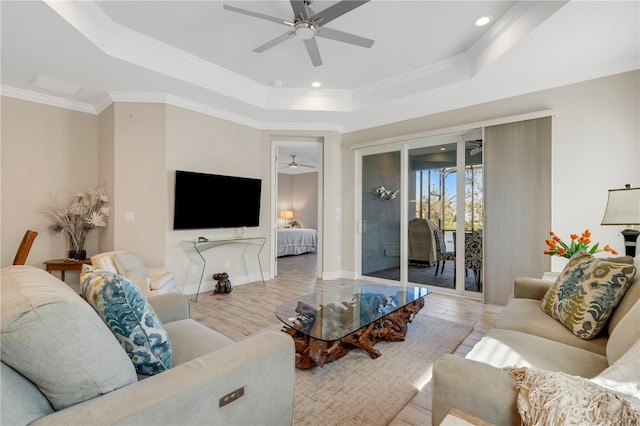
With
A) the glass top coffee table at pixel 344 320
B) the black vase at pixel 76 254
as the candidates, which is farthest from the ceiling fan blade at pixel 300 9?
the black vase at pixel 76 254

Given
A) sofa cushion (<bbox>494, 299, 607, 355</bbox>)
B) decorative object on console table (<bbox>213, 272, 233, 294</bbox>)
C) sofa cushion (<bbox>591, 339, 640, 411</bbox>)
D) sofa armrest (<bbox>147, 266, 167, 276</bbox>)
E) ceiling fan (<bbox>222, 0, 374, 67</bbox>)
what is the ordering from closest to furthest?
sofa cushion (<bbox>591, 339, 640, 411</bbox>)
sofa cushion (<bbox>494, 299, 607, 355</bbox>)
ceiling fan (<bbox>222, 0, 374, 67</bbox>)
sofa armrest (<bbox>147, 266, 167, 276</bbox>)
decorative object on console table (<bbox>213, 272, 233, 294</bbox>)

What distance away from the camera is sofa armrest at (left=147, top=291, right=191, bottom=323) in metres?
1.95

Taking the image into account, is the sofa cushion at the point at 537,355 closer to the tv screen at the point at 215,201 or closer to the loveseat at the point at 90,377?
the loveseat at the point at 90,377

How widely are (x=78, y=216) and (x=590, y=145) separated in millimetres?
6244

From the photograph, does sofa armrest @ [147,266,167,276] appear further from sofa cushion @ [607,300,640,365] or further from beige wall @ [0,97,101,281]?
sofa cushion @ [607,300,640,365]

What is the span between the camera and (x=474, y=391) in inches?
40.6

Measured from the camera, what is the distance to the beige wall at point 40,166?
3.79 m

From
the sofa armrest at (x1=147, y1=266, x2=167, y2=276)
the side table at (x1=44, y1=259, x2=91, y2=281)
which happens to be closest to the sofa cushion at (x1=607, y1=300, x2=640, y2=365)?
the sofa armrest at (x1=147, y1=266, x2=167, y2=276)

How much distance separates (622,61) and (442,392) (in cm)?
392

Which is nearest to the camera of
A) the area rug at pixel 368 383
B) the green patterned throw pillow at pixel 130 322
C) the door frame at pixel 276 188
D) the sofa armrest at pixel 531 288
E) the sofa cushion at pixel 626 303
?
the green patterned throw pillow at pixel 130 322

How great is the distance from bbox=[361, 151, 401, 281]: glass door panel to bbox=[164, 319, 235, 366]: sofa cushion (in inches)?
150

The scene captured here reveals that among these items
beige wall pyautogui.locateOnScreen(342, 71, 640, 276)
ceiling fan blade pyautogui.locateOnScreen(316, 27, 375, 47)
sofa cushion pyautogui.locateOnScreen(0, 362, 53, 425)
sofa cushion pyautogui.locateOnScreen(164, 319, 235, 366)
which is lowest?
sofa cushion pyautogui.locateOnScreen(164, 319, 235, 366)

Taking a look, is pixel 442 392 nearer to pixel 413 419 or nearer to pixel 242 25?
pixel 413 419

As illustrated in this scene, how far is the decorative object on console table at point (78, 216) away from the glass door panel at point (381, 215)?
3890 millimetres
